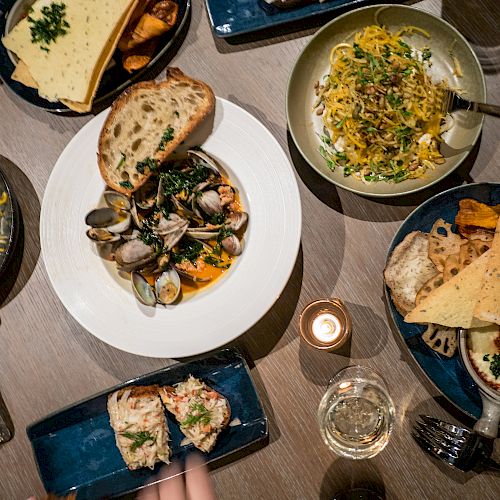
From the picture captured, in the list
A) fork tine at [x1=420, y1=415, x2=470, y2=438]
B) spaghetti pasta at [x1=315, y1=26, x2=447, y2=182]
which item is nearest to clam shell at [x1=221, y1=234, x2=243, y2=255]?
spaghetti pasta at [x1=315, y1=26, x2=447, y2=182]

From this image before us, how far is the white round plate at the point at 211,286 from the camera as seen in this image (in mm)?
2010

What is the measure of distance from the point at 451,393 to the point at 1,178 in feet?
5.77

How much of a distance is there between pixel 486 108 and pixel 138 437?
162cm

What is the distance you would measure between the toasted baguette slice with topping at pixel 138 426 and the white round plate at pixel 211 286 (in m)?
0.18

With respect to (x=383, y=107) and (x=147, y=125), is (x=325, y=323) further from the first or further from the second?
(x=147, y=125)

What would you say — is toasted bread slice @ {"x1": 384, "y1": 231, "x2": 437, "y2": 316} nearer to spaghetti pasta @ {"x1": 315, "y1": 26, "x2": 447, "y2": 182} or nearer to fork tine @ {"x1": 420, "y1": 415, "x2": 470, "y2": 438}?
spaghetti pasta @ {"x1": 315, "y1": 26, "x2": 447, "y2": 182}

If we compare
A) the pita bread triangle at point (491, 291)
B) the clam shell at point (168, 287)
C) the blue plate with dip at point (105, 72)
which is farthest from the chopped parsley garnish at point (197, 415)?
the blue plate with dip at point (105, 72)

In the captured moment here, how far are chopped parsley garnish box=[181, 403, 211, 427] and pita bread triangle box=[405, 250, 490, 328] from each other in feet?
2.46

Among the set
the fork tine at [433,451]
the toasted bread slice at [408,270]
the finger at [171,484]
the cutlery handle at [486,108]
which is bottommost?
the fork tine at [433,451]

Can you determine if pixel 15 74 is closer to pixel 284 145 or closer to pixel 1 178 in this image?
pixel 1 178

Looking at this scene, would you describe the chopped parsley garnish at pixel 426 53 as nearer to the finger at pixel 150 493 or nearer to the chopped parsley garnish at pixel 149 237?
the chopped parsley garnish at pixel 149 237

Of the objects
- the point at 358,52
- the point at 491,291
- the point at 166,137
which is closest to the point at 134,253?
the point at 166,137

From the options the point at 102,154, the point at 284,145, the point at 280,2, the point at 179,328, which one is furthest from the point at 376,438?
the point at 280,2

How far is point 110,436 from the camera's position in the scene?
2146 millimetres
